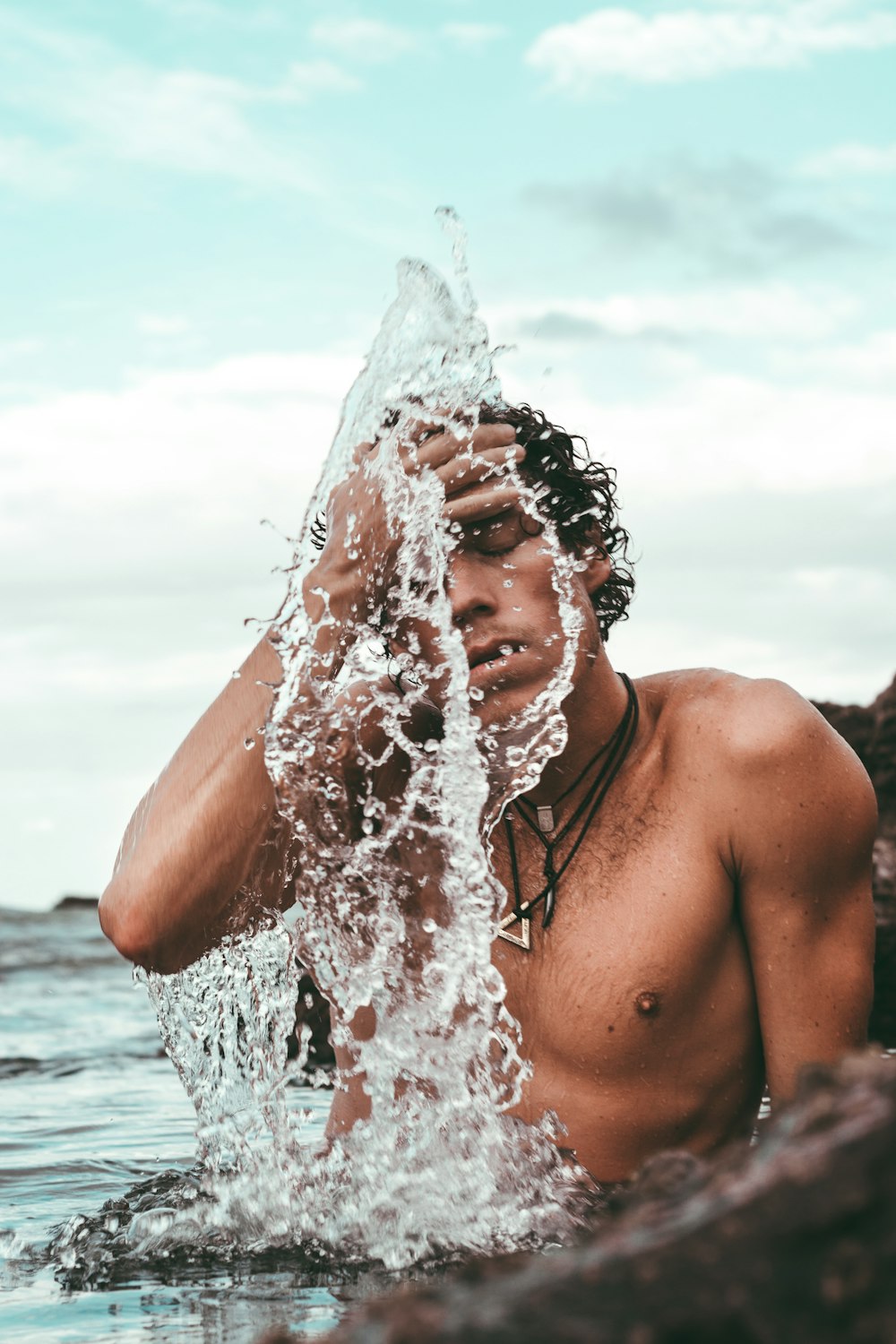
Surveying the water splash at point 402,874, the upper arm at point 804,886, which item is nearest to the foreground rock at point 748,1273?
the water splash at point 402,874

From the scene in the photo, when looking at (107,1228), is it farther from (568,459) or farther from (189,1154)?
(568,459)

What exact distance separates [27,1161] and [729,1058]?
2.35 meters

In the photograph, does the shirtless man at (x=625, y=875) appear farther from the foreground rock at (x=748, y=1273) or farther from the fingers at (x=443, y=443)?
the foreground rock at (x=748, y=1273)

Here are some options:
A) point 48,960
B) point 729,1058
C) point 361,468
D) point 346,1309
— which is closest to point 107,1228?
point 346,1309

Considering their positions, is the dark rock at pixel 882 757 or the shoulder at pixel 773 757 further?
the dark rock at pixel 882 757

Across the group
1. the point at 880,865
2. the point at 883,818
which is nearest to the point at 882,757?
the point at 883,818

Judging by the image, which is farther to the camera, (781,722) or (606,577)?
(606,577)

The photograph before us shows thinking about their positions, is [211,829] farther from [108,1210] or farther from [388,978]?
[108,1210]

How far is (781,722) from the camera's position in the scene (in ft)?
10.4

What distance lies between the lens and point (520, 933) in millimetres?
3404

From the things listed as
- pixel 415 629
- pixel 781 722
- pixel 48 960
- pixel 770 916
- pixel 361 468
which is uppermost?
pixel 361 468

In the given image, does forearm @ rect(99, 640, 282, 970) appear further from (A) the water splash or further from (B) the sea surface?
(B) the sea surface

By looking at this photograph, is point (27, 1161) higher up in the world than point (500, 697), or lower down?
lower down

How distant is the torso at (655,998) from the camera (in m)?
3.20
